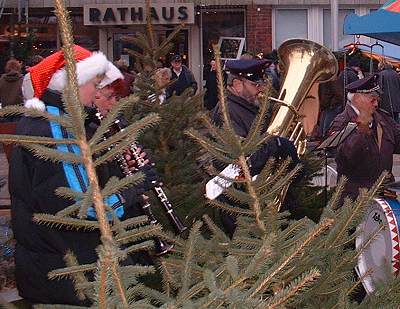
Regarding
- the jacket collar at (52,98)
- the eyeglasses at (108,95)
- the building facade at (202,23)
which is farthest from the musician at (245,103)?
the building facade at (202,23)

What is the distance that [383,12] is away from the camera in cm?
704

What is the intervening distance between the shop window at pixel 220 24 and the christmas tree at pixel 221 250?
17.8 metres

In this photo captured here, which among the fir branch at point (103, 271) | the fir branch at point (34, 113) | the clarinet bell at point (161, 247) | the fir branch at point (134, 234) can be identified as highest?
the fir branch at point (34, 113)

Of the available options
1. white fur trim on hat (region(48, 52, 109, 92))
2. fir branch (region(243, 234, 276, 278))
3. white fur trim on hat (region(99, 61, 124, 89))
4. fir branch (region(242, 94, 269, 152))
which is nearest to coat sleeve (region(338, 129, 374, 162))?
white fur trim on hat (region(99, 61, 124, 89))

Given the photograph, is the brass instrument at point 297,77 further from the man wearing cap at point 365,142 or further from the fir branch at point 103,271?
the fir branch at point 103,271

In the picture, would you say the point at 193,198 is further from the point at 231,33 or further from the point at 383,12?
the point at 231,33

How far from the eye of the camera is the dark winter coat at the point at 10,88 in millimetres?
12086

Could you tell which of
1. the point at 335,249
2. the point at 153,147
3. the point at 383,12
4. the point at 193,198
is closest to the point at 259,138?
the point at 335,249

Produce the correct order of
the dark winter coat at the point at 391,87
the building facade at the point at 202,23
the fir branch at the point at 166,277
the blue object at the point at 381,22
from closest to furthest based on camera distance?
the fir branch at the point at 166,277
the blue object at the point at 381,22
the dark winter coat at the point at 391,87
the building facade at the point at 202,23

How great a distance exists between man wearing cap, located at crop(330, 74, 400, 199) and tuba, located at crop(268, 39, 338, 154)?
320mm

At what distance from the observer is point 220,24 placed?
67.9 feet

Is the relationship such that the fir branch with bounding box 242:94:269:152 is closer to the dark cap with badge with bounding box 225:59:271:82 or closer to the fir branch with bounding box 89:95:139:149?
the fir branch with bounding box 89:95:139:149

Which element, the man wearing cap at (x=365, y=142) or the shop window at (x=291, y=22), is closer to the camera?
the man wearing cap at (x=365, y=142)

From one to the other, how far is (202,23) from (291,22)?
2.20 meters
